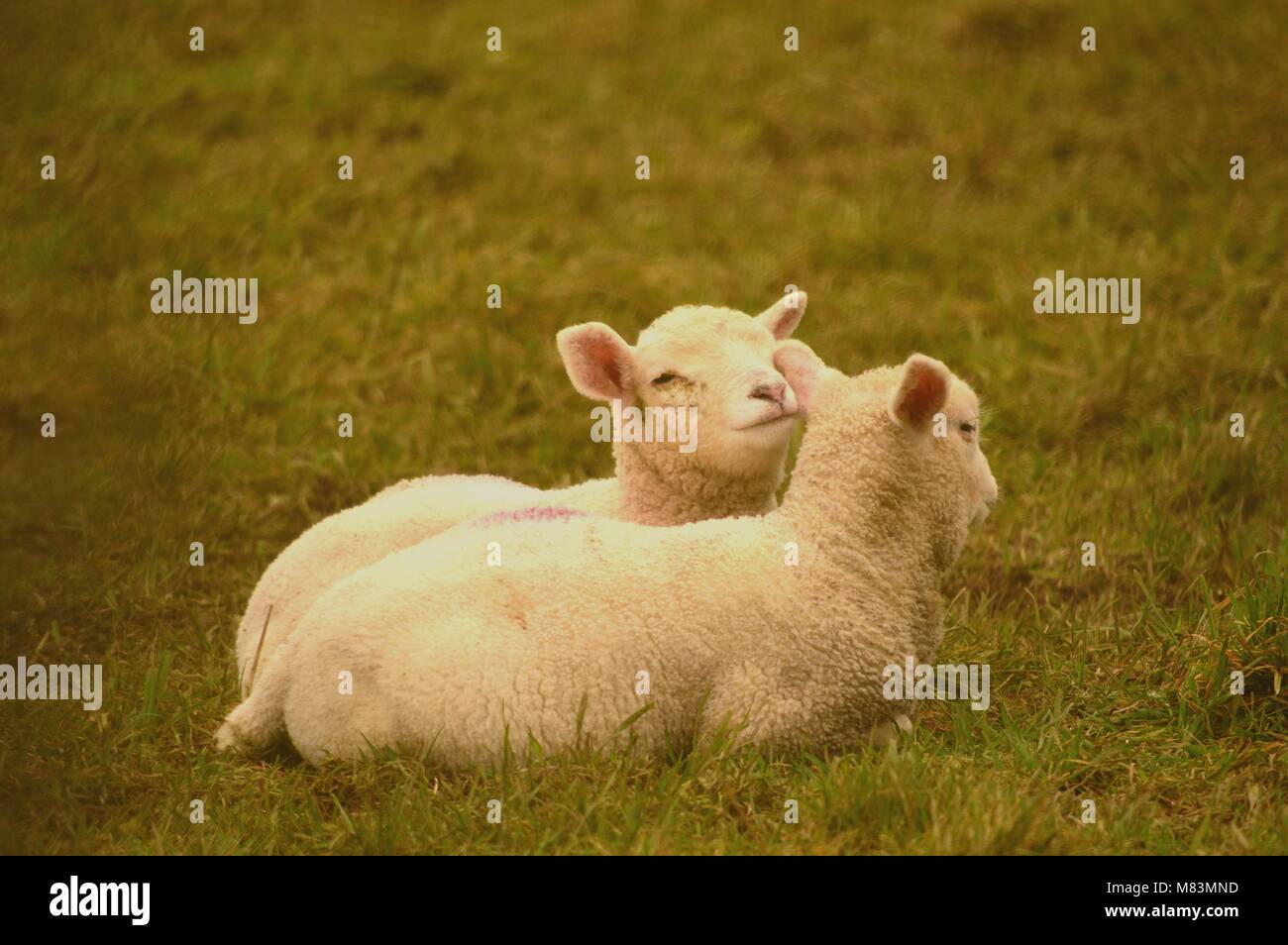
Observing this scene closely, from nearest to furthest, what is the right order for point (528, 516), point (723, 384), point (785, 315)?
point (528, 516) → point (723, 384) → point (785, 315)

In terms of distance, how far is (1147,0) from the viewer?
10836 mm

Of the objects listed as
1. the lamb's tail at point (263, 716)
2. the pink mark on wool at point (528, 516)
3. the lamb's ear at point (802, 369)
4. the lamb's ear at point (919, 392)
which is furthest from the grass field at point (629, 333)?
the lamb's ear at point (802, 369)

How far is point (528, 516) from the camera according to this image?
207 inches

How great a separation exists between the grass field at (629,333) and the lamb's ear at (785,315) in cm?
117

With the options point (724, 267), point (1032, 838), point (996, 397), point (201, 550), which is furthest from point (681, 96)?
point (1032, 838)

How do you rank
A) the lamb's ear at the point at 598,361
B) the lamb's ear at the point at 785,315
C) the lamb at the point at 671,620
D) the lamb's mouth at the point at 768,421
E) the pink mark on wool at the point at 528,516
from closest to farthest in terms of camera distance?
the lamb at the point at 671,620
the pink mark on wool at the point at 528,516
the lamb's mouth at the point at 768,421
the lamb's ear at the point at 598,361
the lamb's ear at the point at 785,315

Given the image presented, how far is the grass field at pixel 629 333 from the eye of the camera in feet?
15.8

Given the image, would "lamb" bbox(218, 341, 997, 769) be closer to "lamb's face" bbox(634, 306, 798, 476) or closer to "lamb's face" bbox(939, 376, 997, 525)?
"lamb's face" bbox(939, 376, 997, 525)

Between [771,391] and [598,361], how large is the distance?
64 cm

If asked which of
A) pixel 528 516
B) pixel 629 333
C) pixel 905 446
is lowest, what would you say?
pixel 528 516

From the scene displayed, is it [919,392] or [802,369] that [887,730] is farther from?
[802,369]

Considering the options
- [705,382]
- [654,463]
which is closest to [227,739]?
[654,463]

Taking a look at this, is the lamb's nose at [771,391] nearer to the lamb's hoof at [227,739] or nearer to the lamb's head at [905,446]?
the lamb's head at [905,446]
